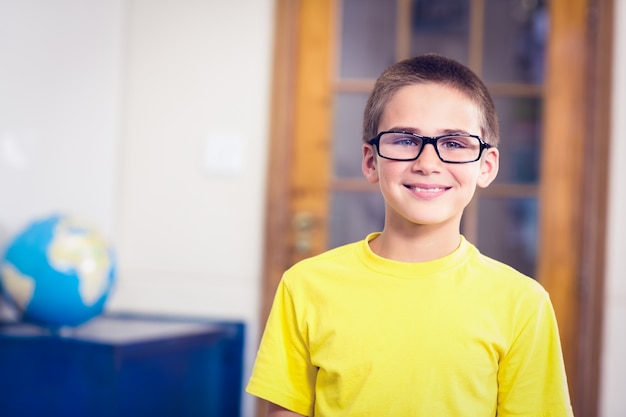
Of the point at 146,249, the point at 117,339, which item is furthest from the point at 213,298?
the point at 117,339

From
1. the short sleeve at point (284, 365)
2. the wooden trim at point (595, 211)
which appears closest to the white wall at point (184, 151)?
the wooden trim at point (595, 211)

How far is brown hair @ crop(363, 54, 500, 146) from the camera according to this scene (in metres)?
0.90

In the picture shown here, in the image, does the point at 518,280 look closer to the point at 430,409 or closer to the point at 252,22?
the point at 430,409

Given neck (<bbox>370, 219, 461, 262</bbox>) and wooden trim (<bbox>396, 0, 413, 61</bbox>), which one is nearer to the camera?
neck (<bbox>370, 219, 461, 262</bbox>)

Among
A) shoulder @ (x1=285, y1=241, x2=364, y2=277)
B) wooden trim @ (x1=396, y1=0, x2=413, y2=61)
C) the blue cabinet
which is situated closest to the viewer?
shoulder @ (x1=285, y1=241, x2=364, y2=277)

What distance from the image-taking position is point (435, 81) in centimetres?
90

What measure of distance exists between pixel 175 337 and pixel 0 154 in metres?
0.74

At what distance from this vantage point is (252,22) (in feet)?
8.84

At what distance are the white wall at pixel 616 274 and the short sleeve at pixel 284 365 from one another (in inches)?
75.4

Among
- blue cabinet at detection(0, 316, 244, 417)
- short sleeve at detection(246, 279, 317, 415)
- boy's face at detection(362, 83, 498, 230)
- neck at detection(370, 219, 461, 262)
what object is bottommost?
blue cabinet at detection(0, 316, 244, 417)

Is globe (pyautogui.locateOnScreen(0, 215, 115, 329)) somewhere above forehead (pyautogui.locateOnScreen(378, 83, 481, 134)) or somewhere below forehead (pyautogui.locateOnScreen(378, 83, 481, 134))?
below

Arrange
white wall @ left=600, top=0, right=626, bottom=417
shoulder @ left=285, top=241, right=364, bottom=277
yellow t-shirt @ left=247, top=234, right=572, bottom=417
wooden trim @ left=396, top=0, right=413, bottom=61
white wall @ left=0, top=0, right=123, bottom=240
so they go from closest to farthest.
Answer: yellow t-shirt @ left=247, top=234, right=572, bottom=417
shoulder @ left=285, top=241, right=364, bottom=277
white wall @ left=0, top=0, right=123, bottom=240
white wall @ left=600, top=0, right=626, bottom=417
wooden trim @ left=396, top=0, right=413, bottom=61

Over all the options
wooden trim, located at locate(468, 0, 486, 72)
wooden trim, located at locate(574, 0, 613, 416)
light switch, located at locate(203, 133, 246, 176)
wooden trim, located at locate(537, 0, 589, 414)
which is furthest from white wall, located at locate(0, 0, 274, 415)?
wooden trim, located at locate(574, 0, 613, 416)

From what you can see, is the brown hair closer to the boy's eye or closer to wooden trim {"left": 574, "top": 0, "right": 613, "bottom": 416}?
the boy's eye
